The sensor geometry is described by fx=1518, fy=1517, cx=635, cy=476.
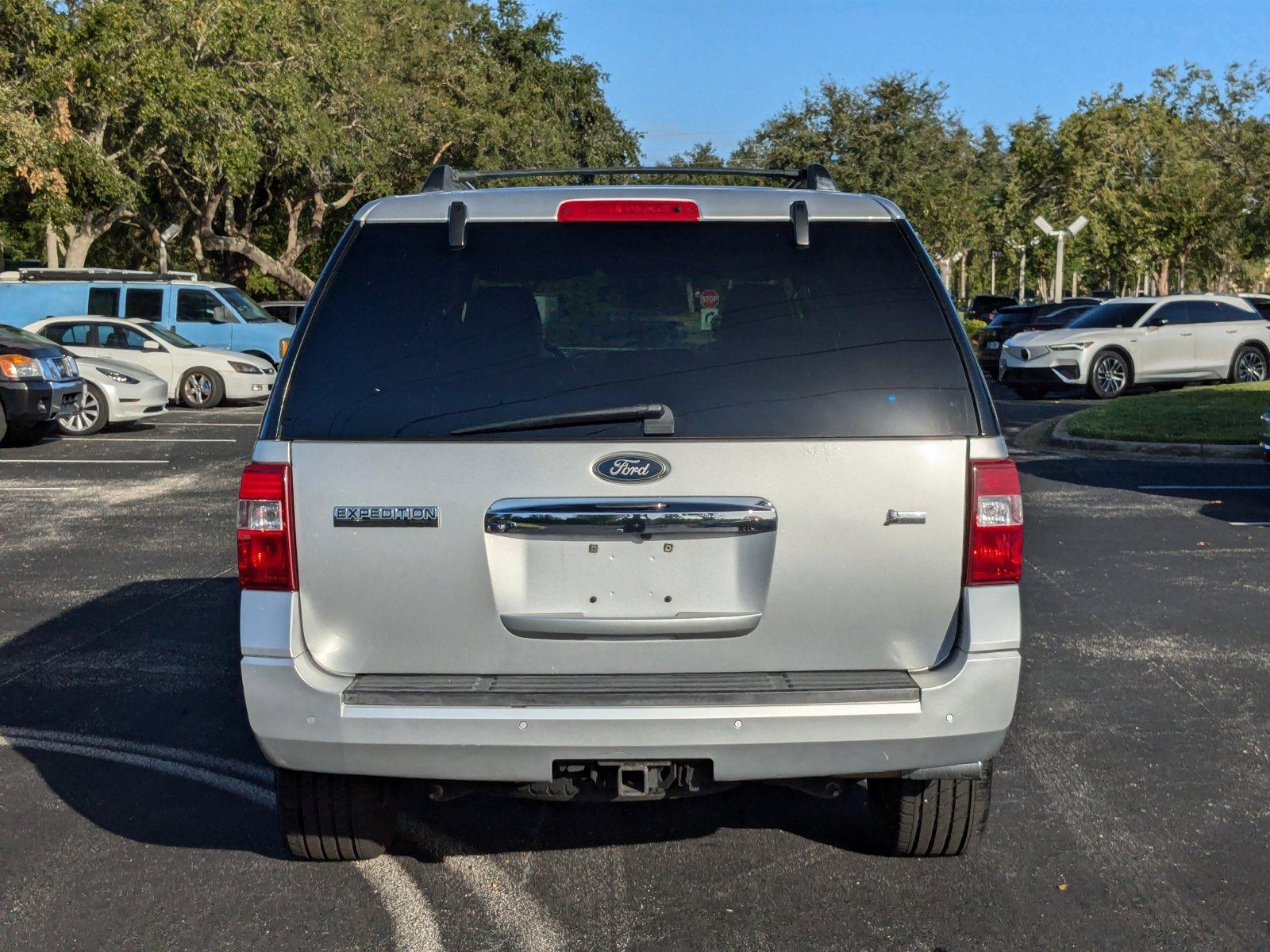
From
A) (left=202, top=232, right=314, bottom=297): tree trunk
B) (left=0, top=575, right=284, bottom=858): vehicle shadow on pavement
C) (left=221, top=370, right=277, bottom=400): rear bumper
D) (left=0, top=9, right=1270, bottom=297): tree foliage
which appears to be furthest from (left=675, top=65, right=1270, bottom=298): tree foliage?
(left=0, top=575, right=284, bottom=858): vehicle shadow on pavement

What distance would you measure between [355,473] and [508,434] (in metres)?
0.39

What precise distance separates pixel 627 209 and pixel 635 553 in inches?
37.0

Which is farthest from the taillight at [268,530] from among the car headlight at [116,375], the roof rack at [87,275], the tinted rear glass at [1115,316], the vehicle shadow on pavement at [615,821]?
the roof rack at [87,275]

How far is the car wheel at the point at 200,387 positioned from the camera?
954 inches

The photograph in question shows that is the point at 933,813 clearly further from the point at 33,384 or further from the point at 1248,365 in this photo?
the point at 1248,365

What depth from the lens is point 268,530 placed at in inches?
150

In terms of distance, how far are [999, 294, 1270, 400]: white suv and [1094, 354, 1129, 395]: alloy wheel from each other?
13 millimetres

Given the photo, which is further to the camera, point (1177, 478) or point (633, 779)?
point (1177, 478)

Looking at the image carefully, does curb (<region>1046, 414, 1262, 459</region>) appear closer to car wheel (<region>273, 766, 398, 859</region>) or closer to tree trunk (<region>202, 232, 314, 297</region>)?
car wheel (<region>273, 766, 398, 859</region>)

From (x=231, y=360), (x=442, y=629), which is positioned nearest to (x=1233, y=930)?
(x=442, y=629)

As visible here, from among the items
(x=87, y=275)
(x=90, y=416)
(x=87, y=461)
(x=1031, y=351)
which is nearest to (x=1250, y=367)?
(x=1031, y=351)

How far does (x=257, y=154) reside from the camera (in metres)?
31.2

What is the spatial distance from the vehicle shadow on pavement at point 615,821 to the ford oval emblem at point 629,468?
1361 mm

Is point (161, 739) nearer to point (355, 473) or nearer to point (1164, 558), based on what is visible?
point (355, 473)
